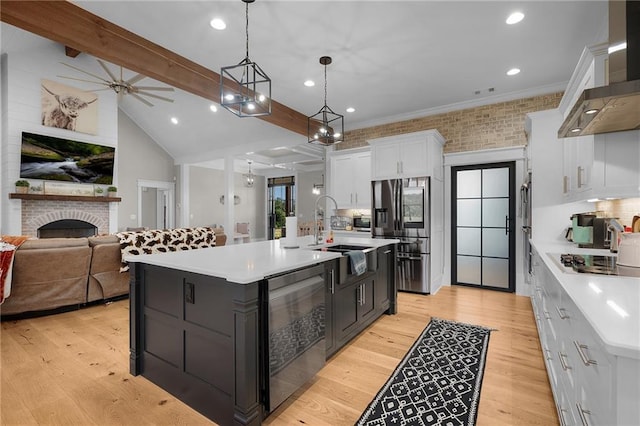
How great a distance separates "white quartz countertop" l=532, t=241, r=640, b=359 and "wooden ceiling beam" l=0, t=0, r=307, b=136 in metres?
4.25

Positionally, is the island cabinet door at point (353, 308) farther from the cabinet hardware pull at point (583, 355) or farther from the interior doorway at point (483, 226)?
the interior doorway at point (483, 226)

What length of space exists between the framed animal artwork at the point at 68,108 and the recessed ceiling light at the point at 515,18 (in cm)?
805

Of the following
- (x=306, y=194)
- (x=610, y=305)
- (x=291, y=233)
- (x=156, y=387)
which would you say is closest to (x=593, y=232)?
(x=610, y=305)

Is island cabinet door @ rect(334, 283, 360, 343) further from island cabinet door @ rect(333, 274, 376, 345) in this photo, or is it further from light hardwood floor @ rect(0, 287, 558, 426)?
light hardwood floor @ rect(0, 287, 558, 426)

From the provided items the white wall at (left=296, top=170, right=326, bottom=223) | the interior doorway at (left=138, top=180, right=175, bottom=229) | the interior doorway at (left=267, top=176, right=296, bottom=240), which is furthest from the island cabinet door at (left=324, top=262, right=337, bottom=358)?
the interior doorway at (left=267, top=176, right=296, bottom=240)

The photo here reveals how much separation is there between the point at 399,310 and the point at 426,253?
118 centimetres

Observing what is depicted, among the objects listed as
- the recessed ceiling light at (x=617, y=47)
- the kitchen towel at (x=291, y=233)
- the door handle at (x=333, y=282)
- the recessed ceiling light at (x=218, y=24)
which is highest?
the recessed ceiling light at (x=218, y=24)

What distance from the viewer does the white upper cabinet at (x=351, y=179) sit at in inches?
223

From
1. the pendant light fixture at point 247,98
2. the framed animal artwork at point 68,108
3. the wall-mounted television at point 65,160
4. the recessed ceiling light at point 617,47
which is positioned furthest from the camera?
the framed animal artwork at point 68,108

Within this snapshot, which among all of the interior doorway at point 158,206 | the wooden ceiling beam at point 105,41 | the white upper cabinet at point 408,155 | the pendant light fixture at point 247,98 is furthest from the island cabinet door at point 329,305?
the interior doorway at point 158,206

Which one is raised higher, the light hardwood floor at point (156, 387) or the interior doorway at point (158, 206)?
the interior doorway at point (158, 206)

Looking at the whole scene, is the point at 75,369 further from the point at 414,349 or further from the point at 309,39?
the point at 309,39

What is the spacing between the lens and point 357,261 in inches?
106

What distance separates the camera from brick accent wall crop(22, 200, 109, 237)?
605 centimetres
